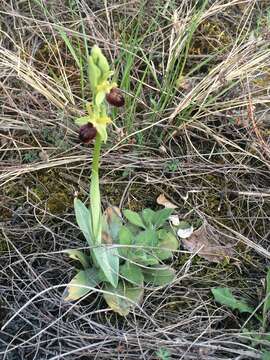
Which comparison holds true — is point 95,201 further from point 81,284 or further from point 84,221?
point 81,284

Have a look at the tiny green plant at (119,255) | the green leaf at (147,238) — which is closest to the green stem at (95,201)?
the tiny green plant at (119,255)

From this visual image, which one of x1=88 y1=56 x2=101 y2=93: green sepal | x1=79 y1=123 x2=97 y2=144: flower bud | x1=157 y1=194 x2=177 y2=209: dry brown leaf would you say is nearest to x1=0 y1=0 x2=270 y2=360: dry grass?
x1=157 y1=194 x2=177 y2=209: dry brown leaf

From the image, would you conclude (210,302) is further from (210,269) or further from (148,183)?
(148,183)

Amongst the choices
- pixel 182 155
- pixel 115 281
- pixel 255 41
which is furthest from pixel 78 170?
pixel 255 41

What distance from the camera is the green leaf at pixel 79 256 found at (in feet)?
4.98

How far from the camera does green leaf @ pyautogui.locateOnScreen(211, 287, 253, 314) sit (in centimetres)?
152

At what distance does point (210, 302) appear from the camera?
1.56 m

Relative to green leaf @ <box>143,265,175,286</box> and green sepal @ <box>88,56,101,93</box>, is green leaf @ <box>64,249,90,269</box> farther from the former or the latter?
green sepal @ <box>88,56,101,93</box>

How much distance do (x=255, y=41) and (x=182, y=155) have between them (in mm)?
499

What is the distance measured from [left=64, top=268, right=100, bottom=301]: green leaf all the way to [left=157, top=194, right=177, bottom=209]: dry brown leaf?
1.02ft

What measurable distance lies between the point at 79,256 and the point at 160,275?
22 centimetres

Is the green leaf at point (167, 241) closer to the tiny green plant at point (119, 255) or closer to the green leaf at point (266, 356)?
the tiny green plant at point (119, 255)

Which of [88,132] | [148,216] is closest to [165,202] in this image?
[148,216]

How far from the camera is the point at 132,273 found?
4.99 feet
